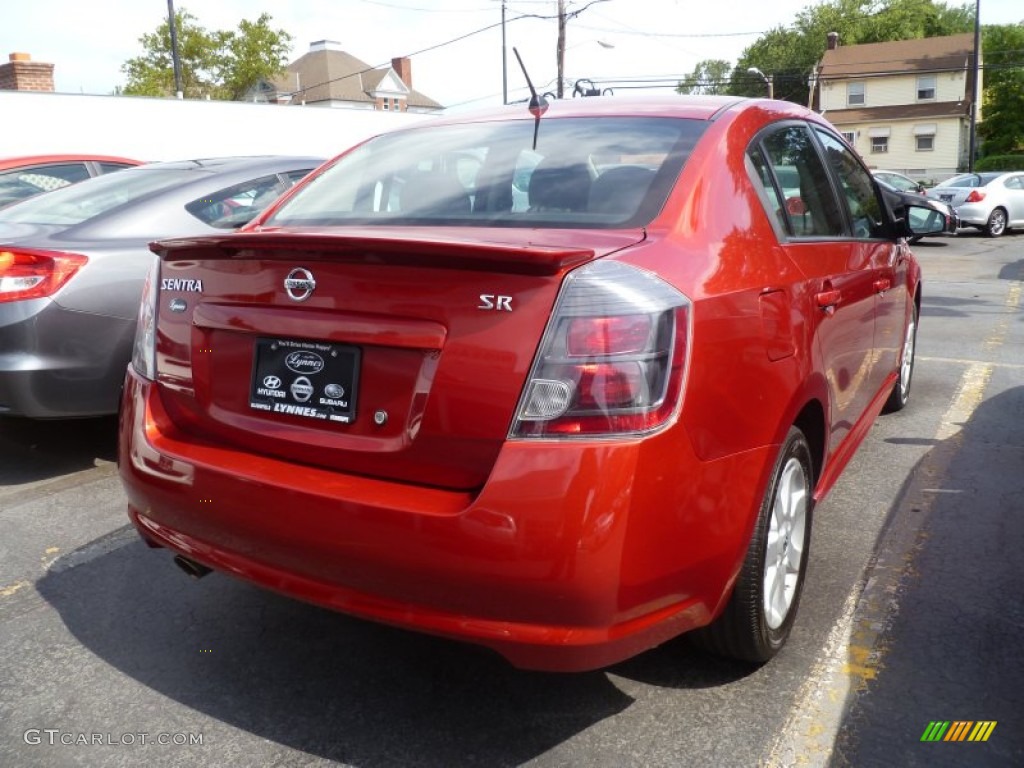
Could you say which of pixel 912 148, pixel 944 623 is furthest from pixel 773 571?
pixel 912 148

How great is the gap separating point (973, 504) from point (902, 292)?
1022mm

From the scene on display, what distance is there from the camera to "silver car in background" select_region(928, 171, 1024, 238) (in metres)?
21.0

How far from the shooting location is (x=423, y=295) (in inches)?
86.4

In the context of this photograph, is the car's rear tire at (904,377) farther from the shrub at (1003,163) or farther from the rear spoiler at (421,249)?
the shrub at (1003,163)

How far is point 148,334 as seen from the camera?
2744mm

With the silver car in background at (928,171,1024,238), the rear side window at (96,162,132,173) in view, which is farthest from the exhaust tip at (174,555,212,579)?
the silver car in background at (928,171,1024,238)

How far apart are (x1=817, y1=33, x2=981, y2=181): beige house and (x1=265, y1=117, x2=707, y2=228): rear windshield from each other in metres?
53.4

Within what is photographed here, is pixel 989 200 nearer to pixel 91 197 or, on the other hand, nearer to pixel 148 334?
pixel 91 197

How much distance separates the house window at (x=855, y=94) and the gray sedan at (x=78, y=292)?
190 feet

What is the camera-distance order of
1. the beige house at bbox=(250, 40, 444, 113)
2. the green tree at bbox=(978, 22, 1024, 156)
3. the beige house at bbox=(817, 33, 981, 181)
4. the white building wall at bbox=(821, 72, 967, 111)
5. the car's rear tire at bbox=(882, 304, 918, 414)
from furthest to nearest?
the beige house at bbox=(250, 40, 444, 113)
the white building wall at bbox=(821, 72, 967, 111)
the green tree at bbox=(978, 22, 1024, 156)
the beige house at bbox=(817, 33, 981, 181)
the car's rear tire at bbox=(882, 304, 918, 414)

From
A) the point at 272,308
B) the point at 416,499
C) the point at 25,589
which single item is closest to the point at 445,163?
the point at 272,308

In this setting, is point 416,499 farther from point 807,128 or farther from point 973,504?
point 973,504

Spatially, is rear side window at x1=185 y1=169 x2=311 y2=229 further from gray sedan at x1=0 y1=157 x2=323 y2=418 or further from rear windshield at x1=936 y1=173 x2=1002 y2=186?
rear windshield at x1=936 y1=173 x2=1002 y2=186

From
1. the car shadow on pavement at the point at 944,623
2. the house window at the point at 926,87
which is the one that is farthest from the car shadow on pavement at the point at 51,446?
the house window at the point at 926,87
